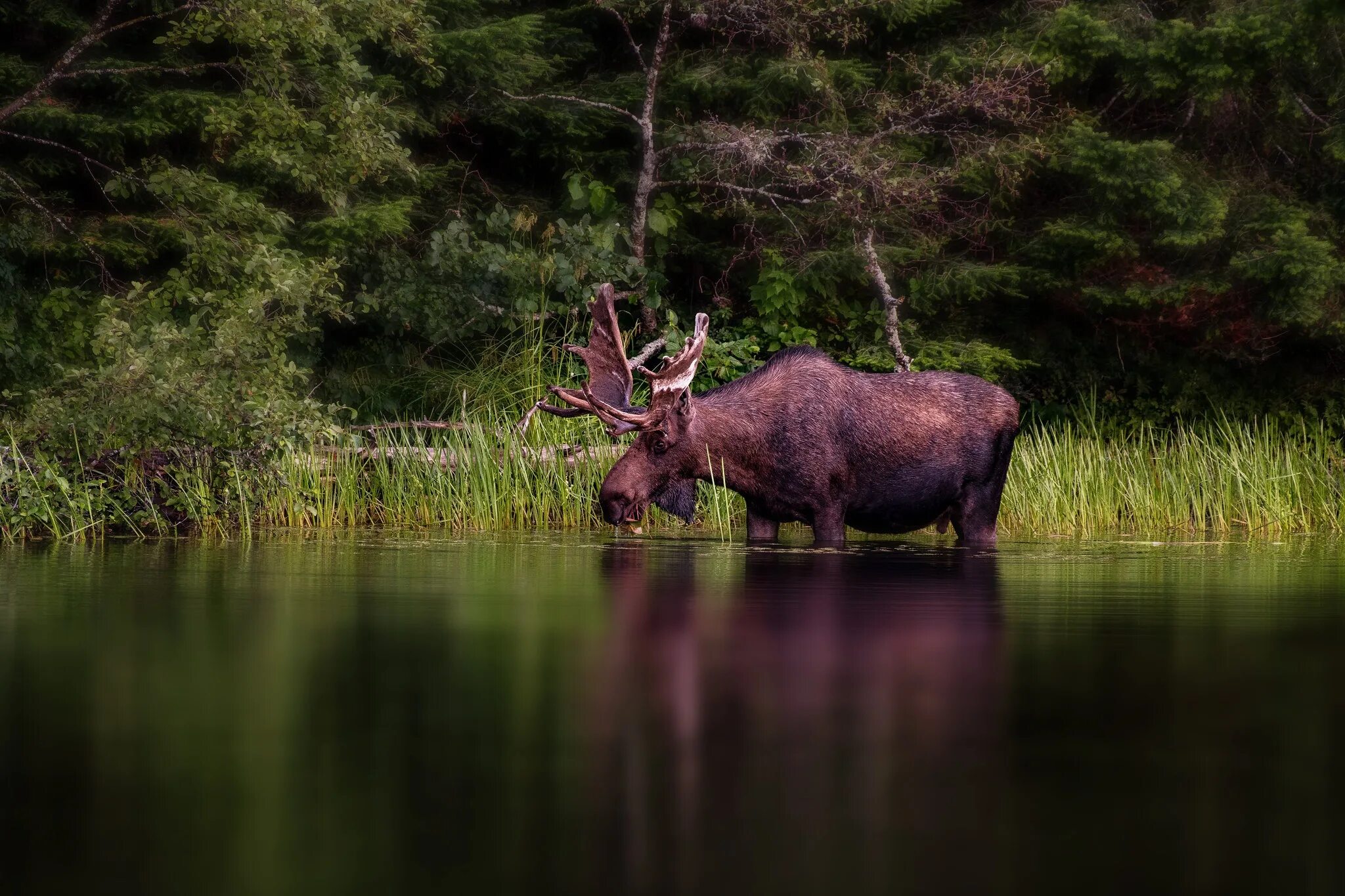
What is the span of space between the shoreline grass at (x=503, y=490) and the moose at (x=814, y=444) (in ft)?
4.12

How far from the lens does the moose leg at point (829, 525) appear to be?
11945 millimetres

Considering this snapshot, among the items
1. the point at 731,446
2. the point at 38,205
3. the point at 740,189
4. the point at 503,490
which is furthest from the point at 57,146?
the point at 731,446

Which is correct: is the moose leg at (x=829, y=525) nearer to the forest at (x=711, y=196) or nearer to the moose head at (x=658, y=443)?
the moose head at (x=658, y=443)

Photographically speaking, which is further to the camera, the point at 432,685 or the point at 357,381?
the point at 357,381

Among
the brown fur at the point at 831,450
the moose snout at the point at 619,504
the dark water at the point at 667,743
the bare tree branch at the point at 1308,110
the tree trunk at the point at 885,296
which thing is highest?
the bare tree branch at the point at 1308,110

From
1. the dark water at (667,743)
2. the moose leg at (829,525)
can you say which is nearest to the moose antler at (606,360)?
the moose leg at (829,525)

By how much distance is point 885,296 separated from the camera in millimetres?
18078

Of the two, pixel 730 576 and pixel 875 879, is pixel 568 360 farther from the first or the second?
pixel 875 879

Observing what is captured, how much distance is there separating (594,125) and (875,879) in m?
17.8

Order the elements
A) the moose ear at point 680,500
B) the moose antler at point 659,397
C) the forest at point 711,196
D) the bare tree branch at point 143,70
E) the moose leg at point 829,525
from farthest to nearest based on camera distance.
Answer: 1. the forest at point 711,196
2. the bare tree branch at point 143,70
3. the moose ear at point 680,500
4. the moose leg at point 829,525
5. the moose antler at point 659,397

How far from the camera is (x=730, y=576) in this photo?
8.55m

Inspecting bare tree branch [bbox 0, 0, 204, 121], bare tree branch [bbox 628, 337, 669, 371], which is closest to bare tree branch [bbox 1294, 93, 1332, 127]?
bare tree branch [bbox 628, 337, 669, 371]

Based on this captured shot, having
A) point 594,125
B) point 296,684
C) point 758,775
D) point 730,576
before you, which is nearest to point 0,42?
point 594,125

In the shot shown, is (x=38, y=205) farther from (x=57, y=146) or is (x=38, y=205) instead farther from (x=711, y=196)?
(x=711, y=196)
